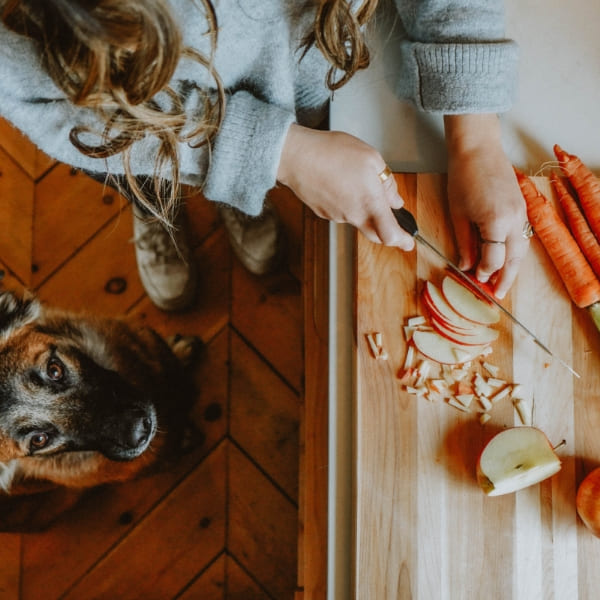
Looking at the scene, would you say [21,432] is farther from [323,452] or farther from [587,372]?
[587,372]

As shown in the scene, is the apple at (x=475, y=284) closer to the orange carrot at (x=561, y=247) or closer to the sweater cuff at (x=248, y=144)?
the orange carrot at (x=561, y=247)

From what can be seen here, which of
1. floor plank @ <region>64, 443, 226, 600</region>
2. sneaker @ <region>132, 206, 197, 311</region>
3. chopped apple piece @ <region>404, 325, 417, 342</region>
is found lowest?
floor plank @ <region>64, 443, 226, 600</region>

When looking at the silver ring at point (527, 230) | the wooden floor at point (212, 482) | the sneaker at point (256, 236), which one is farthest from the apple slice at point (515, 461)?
the sneaker at point (256, 236)

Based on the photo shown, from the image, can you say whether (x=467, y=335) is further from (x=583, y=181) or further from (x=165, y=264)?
(x=165, y=264)

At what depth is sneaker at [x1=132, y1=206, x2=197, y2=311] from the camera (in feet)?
4.56

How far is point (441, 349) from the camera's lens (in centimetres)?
81

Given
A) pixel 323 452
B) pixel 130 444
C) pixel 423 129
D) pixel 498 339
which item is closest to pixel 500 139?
pixel 423 129

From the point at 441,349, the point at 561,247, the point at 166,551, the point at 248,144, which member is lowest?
the point at 166,551

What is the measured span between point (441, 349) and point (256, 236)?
662mm

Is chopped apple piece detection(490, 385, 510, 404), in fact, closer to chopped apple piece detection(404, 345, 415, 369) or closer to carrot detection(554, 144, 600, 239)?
chopped apple piece detection(404, 345, 415, 369)

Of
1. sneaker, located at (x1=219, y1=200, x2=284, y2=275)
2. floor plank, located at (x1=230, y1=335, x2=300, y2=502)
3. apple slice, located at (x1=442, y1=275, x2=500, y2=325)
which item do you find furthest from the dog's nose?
apple slice, located at (x1=442, y1=275, x2=500, y2=325)

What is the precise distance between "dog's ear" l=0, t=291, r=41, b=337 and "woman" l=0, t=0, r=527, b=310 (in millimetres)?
409

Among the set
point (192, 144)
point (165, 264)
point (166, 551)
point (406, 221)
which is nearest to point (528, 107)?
point (406, 221)

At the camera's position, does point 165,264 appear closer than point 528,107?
No
